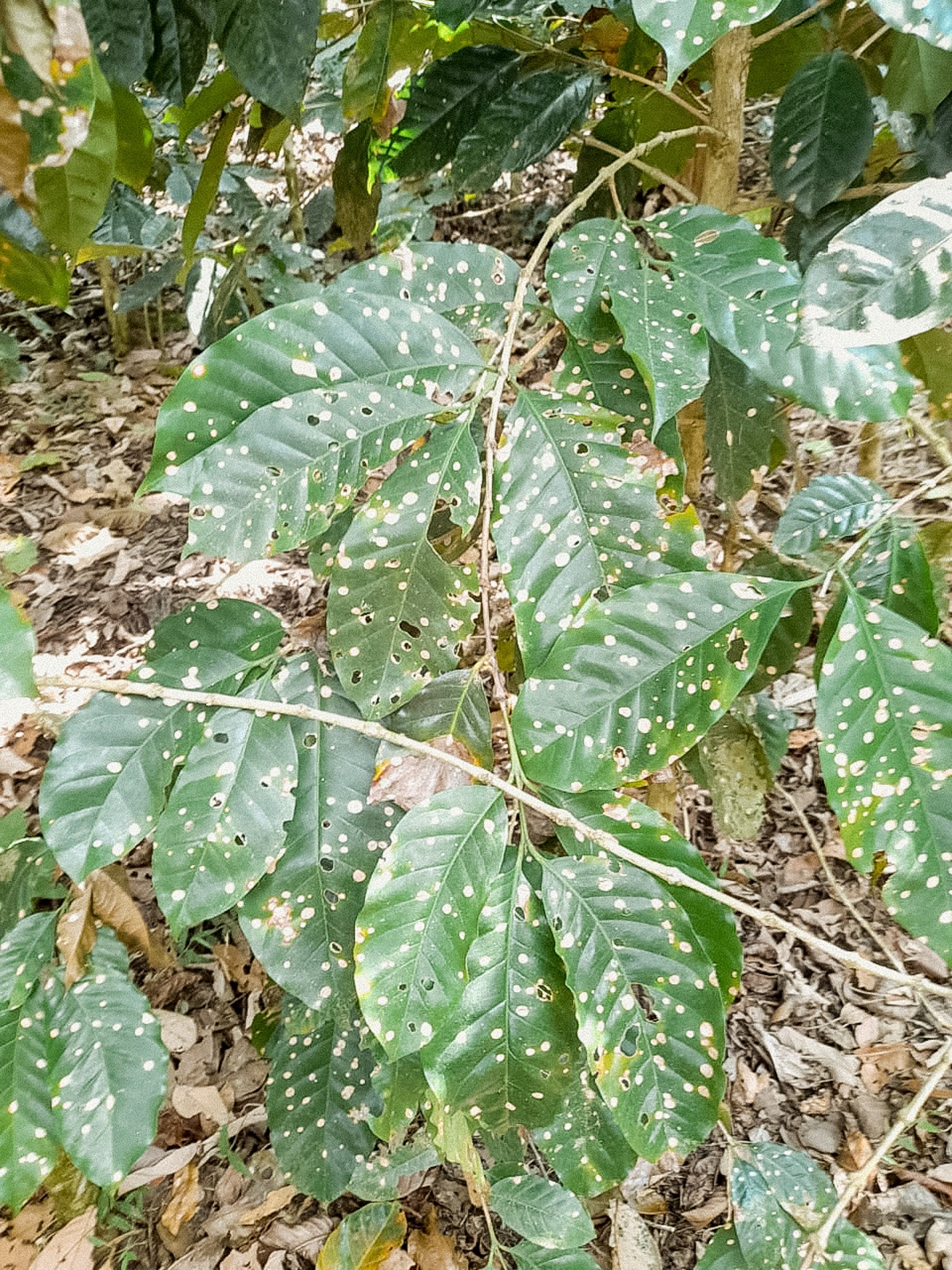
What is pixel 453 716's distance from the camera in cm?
71

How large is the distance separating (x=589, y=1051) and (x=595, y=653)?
267mm

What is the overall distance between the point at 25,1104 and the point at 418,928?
519mm

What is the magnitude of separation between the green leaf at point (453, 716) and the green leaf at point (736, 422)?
35cm

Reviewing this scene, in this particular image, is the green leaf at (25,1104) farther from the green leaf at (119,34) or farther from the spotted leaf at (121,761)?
the green leaf at (119,34)

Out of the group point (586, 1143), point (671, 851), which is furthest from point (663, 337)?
point (586, 1143)

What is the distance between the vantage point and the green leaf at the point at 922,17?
20.9 inches

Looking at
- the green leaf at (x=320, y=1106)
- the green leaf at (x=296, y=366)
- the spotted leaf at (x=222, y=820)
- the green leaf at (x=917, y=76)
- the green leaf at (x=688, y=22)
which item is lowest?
the green leaf at (x=320, y=1106)

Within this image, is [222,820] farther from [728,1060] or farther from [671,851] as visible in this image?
[728,1060]

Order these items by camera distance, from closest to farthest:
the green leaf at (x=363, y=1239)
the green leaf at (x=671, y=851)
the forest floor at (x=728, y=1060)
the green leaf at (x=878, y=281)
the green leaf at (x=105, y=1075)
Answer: the green leaf at (x=878, y=281) < the green leaf at (x=671, y=851) < the green leaf at (x=105, y=1075) < the green leaf at (x=363, y=1239) < the forest floor at (x=728, y=1060)

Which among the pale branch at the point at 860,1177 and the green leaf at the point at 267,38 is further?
the green leaf at the point at 267,38

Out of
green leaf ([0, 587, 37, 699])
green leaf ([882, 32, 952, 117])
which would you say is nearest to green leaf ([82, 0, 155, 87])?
green leaf ([0, 587, 37, 699])

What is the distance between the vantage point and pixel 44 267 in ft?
1.84

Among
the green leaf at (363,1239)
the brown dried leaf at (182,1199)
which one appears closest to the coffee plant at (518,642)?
the green leaf at (363,1239)

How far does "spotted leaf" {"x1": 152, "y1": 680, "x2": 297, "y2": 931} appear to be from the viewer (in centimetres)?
64
